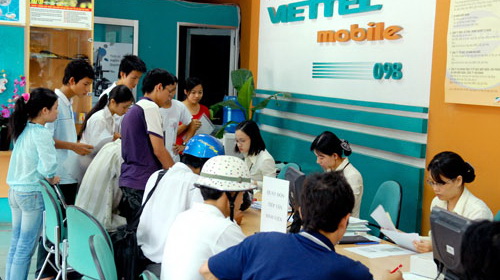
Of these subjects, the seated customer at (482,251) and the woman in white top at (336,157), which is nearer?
the seated customer at (482,251)

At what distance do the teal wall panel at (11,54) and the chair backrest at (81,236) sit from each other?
3.48 meters

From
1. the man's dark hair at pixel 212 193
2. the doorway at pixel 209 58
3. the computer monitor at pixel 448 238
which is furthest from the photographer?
the doorway at pixel 209 58

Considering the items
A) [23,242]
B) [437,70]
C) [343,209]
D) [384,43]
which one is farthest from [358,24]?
[343,209]

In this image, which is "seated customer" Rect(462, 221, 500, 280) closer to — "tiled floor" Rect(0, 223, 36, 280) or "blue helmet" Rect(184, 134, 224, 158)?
"blue helmet" Rect(184, 134, 224, 158)

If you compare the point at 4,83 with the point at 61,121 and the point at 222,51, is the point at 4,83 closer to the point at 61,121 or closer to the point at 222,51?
the point at 61,121

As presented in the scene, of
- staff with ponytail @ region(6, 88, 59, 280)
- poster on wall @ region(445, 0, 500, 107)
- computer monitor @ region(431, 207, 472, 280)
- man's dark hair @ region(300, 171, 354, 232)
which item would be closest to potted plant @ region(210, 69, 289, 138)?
poster on wall @ region(445, 0, 500, 107)

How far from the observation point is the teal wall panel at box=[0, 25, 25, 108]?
634 cm

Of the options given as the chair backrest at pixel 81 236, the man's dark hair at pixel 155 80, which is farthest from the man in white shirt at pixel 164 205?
the man's dark hair at pixel 155 80

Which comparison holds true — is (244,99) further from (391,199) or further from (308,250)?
(308,250)

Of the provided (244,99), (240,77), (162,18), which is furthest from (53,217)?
(162,18)

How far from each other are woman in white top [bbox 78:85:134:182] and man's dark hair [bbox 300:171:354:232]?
3187 millimetres

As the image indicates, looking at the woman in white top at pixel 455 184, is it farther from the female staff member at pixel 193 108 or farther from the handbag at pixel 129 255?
the female staff member at pixel 193 108

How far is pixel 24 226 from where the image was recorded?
423 centimetres

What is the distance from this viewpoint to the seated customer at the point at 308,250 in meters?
1.96
